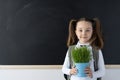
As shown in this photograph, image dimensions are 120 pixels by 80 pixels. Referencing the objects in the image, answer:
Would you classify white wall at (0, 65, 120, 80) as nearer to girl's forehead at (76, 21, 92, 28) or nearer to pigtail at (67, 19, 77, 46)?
pigtail at (67, 19, 77, 46)

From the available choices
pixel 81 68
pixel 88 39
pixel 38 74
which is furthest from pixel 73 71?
pixel 38 74

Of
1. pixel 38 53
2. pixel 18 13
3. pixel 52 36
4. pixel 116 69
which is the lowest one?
pixel 116 69

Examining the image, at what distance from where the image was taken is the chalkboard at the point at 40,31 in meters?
2.28

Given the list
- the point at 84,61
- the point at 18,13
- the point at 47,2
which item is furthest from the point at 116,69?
the point at 18,13

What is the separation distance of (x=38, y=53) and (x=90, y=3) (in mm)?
635

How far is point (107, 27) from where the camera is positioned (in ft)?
7.45

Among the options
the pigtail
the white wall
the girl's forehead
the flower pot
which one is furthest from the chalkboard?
the flower pot

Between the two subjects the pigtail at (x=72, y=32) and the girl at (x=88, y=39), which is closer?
the girl at (x=88, y=39)

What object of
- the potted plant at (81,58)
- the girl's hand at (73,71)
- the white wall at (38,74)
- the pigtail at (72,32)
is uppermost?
the pigtail at (72,32)

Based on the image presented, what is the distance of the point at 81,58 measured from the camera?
1702 millimetres

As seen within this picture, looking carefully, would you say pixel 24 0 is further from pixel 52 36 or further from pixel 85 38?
pixel 85 38

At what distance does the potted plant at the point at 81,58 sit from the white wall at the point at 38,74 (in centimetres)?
60

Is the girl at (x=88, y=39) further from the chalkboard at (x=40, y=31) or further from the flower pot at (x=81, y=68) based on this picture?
the chalkboard at (x=40, y=31)

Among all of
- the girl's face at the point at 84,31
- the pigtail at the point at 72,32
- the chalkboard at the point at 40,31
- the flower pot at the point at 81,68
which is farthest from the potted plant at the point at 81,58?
the chalkboard at the point at 40,31
